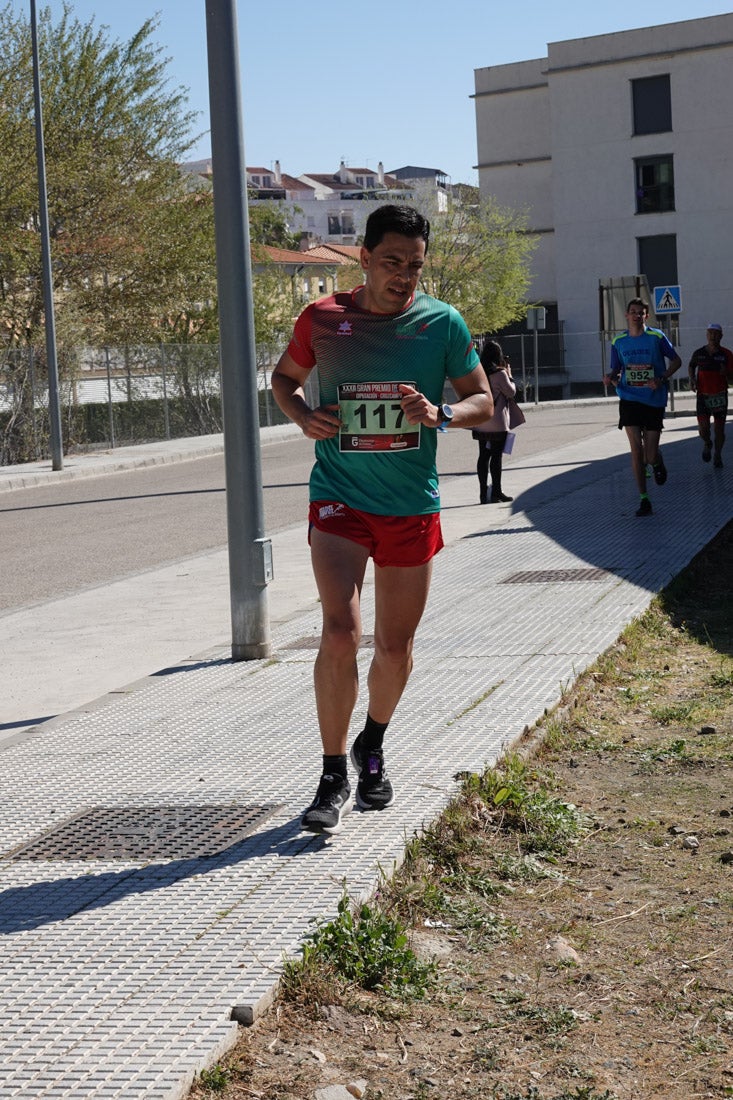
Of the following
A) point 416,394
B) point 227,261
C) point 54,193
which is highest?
point 54,193

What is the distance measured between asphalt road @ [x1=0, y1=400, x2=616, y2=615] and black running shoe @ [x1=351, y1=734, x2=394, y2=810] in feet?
22.1

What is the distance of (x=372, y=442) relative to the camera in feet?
15.4

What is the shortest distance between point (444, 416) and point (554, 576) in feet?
18.7

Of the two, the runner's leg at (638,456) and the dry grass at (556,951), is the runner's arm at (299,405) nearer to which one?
the dry grass at (556,951)

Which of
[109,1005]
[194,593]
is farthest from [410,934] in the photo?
[194,593]

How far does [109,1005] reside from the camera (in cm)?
A: 341

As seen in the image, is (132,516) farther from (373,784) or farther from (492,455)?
(373,784)

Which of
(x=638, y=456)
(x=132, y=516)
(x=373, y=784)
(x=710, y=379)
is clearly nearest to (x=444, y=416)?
(x=373, y=784)

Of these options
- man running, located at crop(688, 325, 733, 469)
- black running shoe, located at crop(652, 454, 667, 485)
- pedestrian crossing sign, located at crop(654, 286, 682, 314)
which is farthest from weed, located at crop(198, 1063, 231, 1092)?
pedestrian crossing sign, located at crop(654, 286, 682, 314)

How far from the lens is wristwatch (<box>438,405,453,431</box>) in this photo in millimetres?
4637

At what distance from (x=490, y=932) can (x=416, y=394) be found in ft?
5.13

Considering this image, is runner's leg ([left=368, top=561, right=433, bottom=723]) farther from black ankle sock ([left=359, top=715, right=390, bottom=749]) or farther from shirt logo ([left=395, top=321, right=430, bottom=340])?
shirt logo ([left=395, top=321, right=430, bottom=340])

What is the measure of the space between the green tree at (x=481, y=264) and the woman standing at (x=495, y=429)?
49247 millimetres

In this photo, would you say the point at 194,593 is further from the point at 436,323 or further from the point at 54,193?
the point at 54,193
